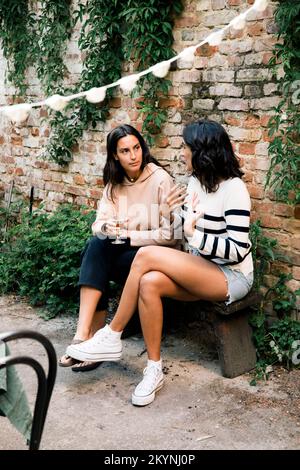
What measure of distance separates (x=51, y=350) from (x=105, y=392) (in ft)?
4.37

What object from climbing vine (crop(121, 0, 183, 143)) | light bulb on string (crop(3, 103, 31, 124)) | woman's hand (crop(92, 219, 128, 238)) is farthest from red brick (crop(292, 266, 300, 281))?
light bulb on string (crop(3, 103, 31, 124))

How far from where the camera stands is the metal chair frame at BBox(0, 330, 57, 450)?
205 centimetres

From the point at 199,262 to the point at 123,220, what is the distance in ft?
2.50

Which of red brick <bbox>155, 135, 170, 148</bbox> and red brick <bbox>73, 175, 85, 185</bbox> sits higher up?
red brick <bbox>155, 135, 170, 148</bbox>

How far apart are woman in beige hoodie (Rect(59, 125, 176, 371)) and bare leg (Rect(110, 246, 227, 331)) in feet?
1.15

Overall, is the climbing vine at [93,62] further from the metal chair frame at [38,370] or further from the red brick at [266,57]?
the metal chair frame at [38,370]

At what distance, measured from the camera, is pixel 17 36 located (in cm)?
580

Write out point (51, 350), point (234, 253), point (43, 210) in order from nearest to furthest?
point (51, 350) < point (234, 253) < point (43, 210)

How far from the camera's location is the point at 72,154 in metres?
5.42

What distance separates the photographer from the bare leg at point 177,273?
A: 10.9 ft

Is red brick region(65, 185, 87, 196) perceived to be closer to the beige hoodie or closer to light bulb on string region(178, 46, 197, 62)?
the beige hoodie

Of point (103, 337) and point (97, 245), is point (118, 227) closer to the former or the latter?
point (97, 245)
